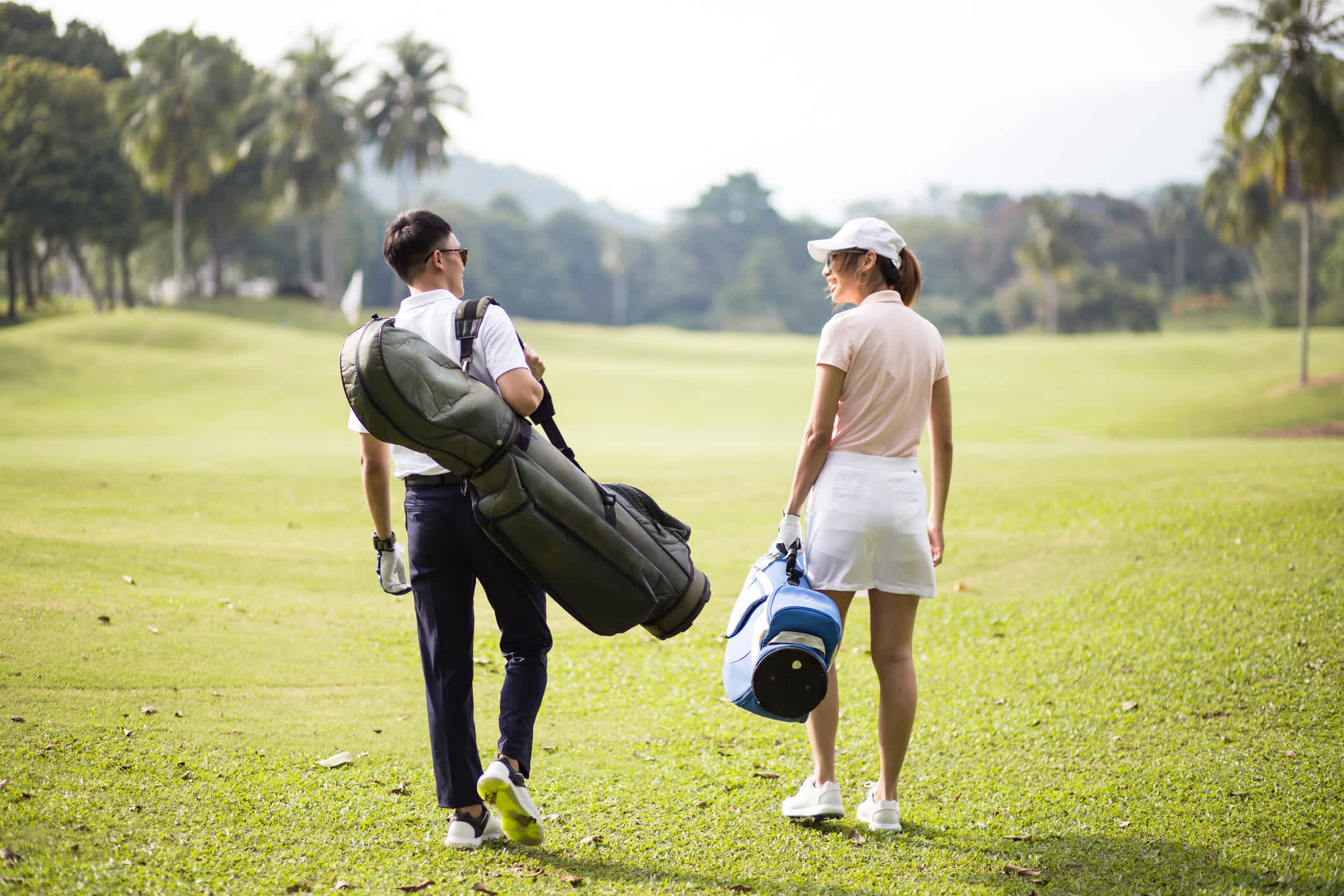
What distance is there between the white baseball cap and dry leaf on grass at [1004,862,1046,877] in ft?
7.92

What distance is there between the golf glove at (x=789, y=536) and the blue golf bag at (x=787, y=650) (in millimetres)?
149

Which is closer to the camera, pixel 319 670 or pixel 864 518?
pixel 864 518

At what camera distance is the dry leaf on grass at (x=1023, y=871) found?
13.6 ft

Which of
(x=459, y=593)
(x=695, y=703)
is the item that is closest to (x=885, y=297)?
(x=459, y=593)

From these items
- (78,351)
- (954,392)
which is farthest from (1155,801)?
(78,351)

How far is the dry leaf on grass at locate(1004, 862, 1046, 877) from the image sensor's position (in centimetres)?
415

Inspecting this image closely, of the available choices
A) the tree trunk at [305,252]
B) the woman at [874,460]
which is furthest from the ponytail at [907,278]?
the tree trunk at [305,252]

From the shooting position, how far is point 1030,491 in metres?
13.1

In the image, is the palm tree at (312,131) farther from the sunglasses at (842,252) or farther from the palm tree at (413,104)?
the sunglasses at (842,252)

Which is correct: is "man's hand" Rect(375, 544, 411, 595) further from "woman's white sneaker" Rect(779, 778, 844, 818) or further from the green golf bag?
"woman's white sneaker" Rect(779, 778, 844, 818)

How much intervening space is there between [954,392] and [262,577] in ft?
88.9

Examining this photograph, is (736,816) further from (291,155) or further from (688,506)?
(291,155)

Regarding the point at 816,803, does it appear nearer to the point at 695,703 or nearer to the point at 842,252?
the point at 695,703

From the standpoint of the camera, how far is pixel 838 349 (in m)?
4.34
